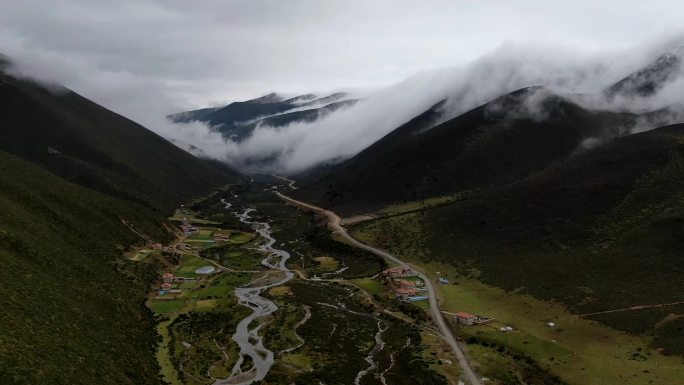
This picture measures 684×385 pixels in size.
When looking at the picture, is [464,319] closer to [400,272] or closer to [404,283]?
[404,283]

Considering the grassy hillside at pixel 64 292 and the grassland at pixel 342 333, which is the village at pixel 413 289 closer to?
the grassland at pixel 342 333

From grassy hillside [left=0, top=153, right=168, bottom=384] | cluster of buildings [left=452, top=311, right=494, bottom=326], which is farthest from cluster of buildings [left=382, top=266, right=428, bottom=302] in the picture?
grassy hillside [left=0, top=153, right=168, bottom=384]

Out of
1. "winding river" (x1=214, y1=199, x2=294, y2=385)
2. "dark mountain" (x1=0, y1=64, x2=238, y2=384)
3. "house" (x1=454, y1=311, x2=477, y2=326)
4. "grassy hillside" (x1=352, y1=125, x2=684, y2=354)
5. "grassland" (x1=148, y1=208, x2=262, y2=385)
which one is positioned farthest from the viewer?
"grassy hillside" (x1=352, y1=125, x2=684, y2=354)

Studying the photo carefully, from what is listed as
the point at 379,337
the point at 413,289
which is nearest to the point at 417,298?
the point at 413,289

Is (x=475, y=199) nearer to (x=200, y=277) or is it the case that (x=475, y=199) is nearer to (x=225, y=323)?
(x=200, y=277)

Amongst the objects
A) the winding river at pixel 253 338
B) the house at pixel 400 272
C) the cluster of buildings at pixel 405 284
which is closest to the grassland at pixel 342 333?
the winding river at pixel 253 338

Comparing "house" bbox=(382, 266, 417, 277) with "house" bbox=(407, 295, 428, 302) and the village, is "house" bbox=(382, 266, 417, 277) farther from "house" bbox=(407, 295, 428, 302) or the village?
"house" bbox=(407, 295, 428, 302)

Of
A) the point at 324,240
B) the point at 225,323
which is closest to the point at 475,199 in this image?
the point at 324,240
